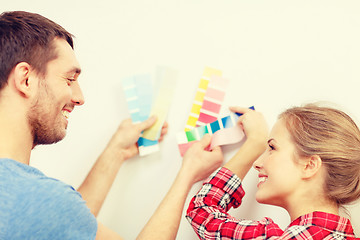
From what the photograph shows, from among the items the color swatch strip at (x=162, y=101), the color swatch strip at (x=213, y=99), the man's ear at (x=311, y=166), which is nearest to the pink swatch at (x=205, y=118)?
the color swatch strip at (x=213, y=99)

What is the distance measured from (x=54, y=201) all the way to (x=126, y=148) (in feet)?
1.65

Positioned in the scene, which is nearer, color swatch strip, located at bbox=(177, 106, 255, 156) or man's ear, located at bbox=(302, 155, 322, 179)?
man's ear, located at bbox=(302, 155, 322, 179)

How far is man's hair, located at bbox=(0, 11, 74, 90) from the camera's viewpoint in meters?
1.12

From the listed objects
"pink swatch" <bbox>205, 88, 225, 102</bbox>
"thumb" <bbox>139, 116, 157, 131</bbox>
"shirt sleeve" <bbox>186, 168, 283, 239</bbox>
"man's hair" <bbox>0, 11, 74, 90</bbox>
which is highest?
"man's hair" <bbox>0, 11, 74, 90</bbox>

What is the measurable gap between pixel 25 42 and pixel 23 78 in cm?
12

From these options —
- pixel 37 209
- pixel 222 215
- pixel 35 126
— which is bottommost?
pixel 222 215

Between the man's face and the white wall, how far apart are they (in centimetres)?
28

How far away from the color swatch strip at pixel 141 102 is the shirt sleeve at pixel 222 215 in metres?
0.29

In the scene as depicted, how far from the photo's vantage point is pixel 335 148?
107 centimetres

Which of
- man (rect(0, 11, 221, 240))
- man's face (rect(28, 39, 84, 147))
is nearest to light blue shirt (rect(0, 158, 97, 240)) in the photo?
man (rect(0, 11, 221, 240))

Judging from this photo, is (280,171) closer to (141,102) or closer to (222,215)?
(222,215)

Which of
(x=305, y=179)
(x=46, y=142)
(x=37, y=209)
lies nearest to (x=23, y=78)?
(x=46, y=142)

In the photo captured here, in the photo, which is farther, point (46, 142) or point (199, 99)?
point (199, 99)

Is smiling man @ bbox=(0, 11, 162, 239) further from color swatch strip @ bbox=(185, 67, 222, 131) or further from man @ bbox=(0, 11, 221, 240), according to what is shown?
color swatch strip @ bbox=(185, 67, 222, 131)
